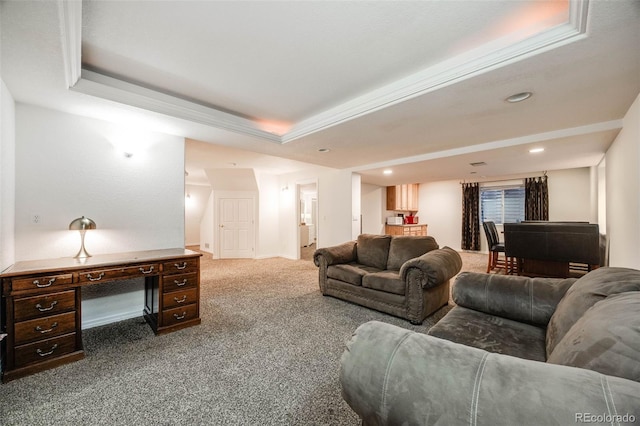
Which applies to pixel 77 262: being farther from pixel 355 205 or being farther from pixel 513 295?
pixel 355 205

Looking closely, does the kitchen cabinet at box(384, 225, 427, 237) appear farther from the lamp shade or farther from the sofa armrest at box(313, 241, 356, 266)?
the lamp shade

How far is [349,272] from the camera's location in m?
3.44

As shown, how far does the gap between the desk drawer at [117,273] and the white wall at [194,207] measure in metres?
6.46

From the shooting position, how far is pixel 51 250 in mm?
2533

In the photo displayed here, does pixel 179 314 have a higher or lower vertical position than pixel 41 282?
lower

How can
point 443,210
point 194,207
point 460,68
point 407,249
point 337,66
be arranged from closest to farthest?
point 460,68
point 337,66
point 407,249
point 443,210
point 194,207

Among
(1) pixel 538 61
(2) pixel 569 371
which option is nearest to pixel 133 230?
(2) pixel 569 371

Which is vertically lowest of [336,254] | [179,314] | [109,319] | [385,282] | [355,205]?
[109,319]

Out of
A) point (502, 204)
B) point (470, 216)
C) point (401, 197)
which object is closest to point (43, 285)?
point (401, 197)

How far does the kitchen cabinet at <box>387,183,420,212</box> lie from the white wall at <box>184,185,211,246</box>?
6.06 meters

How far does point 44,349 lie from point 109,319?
33.0 inches

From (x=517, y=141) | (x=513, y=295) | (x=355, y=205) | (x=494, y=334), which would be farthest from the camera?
(x=355, y=205)

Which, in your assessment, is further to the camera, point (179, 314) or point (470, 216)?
point (470, 216)

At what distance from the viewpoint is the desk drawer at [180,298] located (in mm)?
2604
